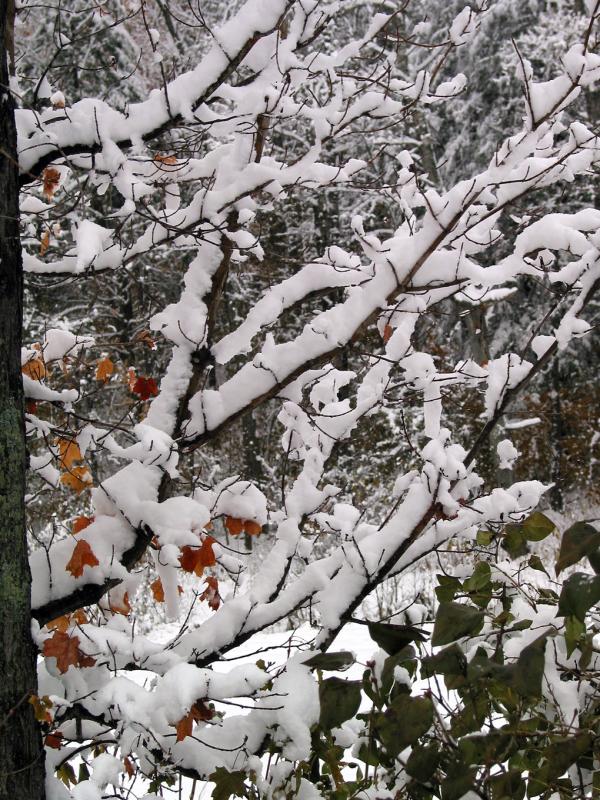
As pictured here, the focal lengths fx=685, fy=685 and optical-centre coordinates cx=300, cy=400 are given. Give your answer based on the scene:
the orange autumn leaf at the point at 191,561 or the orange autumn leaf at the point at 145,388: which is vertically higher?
the orange autumn leaf at the point at 145,388

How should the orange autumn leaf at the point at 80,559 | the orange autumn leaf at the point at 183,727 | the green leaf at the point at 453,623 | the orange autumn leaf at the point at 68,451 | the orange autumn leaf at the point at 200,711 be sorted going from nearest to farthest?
the green leaf at the point at 453,623 → the orange autumn leaf at the point at 183,727 → the orange autumn leaf at the point at 200,711 → the orange autumn leaf at the point at 80,559 → the orange autumn leaf at the point at 68,451

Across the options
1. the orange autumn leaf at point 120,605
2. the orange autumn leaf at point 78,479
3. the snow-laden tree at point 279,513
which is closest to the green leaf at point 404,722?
the snow-laden tree at point 279,513

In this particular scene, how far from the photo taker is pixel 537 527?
1249mm

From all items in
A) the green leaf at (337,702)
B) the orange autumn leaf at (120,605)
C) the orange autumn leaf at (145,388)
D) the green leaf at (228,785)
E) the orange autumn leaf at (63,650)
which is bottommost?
the green leaf at (228,785)

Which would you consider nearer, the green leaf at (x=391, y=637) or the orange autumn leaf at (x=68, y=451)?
the green leaf at (x=391, y=637)

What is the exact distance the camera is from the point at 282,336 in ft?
42.4

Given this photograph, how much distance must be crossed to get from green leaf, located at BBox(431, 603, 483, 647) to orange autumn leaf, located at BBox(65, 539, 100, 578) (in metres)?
0.77

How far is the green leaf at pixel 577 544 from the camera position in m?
0.88

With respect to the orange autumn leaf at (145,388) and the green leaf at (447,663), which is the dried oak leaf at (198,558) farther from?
the green leaf at (447,663)

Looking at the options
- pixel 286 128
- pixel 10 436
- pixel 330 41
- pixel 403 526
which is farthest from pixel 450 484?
pixel 330 41

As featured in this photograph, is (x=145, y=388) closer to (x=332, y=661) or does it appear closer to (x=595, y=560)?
(x=332, y=661)

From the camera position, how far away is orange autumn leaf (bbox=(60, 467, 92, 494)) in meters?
2.03

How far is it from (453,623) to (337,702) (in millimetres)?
216

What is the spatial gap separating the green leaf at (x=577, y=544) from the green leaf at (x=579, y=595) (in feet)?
0.08
